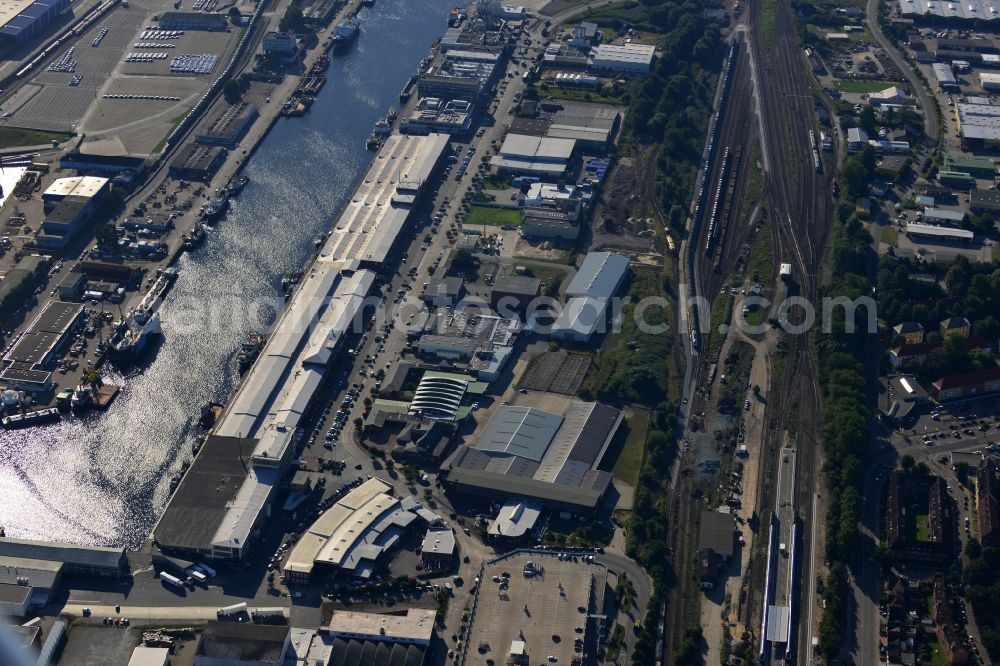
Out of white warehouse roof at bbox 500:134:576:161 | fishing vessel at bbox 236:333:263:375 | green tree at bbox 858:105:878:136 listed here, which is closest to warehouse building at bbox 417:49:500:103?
white warehouse roof at bbox 500:134:576:161

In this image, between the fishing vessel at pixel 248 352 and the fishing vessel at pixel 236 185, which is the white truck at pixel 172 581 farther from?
the fishing vessel at pixel 236 185

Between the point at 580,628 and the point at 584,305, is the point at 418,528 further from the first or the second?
the point at 584,305

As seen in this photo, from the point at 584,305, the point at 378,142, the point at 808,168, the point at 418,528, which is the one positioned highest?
the point at 808,168

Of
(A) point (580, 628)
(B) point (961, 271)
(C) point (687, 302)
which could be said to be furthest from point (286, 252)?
(B) point (961, 271)

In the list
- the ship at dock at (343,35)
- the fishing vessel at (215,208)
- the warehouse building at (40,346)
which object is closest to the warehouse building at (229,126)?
the fishing vessel at (215,208)

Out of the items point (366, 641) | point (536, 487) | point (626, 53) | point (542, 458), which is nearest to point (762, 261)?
point (542, 458)

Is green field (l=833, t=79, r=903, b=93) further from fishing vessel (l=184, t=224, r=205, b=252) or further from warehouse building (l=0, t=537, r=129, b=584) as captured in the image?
warehouse building (l=0, t=537, r=129, b=584)

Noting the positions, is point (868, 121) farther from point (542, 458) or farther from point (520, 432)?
point (542, 458)
